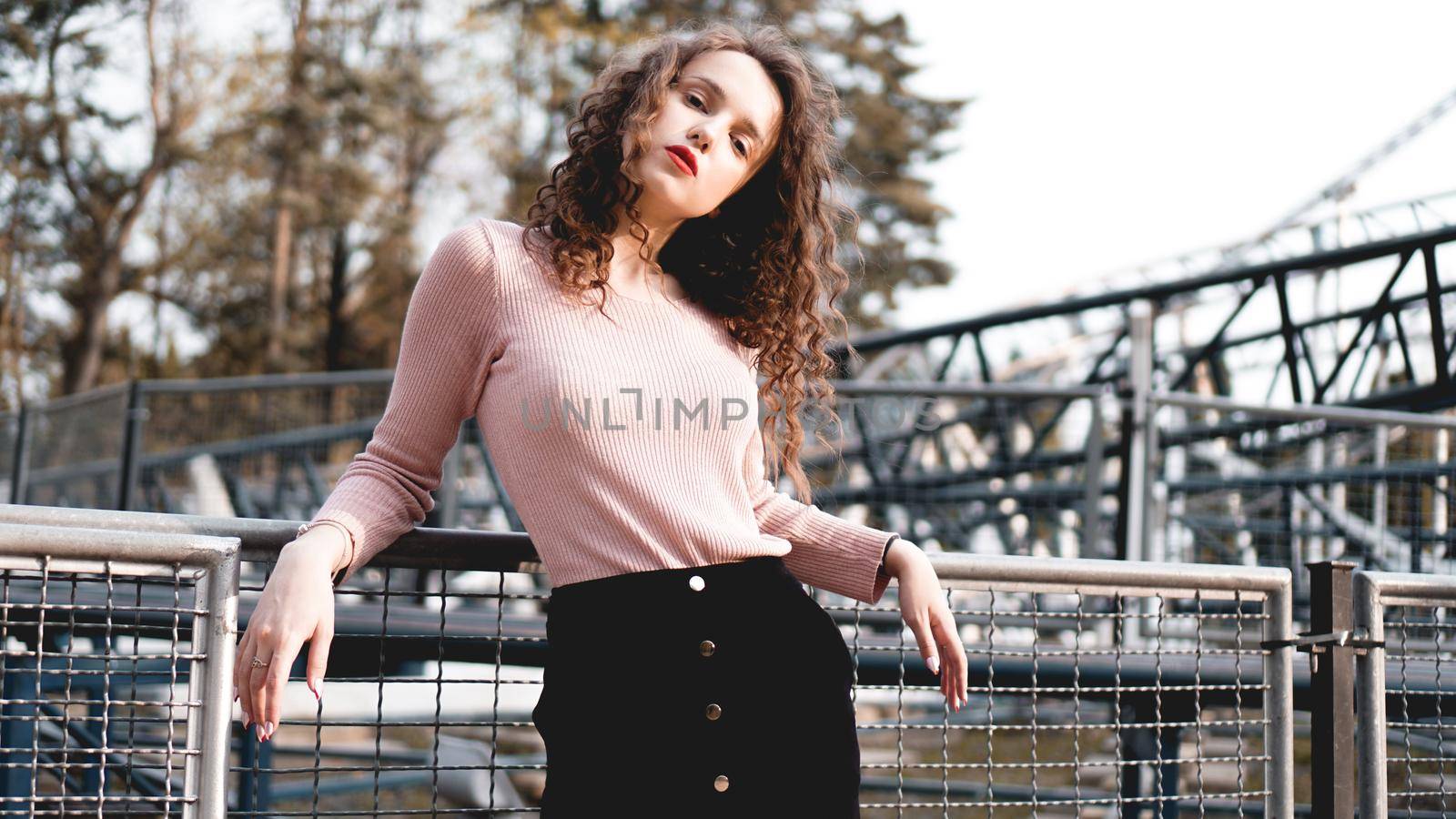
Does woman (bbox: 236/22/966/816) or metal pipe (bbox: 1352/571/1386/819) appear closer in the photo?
woman (bbox: 236/22/966/816)

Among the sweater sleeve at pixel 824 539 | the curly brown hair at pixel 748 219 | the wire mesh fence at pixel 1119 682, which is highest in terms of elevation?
the curly brown hair at pixel 748 219

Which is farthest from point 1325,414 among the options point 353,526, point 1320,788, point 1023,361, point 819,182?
point 1023,361

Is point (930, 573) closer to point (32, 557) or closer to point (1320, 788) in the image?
point (1320, 788)

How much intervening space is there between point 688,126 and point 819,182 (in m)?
0.36

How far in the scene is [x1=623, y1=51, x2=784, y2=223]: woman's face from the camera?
195 cm

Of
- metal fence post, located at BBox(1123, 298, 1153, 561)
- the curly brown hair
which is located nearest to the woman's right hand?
the curly brown hair

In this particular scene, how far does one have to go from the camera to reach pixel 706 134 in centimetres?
196

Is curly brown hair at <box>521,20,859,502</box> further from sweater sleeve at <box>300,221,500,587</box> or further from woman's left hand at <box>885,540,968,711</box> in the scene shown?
woman's left hand at <box>885,540,968,711</box>

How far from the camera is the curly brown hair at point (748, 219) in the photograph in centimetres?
198

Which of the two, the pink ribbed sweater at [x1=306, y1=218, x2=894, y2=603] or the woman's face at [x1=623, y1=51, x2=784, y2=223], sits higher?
the woman's face at [x1=623, y1=51, x2=784, y2=223]

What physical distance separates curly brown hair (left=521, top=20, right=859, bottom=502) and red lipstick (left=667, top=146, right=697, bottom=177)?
0.14 feet

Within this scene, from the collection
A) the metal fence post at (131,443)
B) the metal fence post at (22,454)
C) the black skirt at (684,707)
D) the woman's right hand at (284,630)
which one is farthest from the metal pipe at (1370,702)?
the metal fence post at (22,454)

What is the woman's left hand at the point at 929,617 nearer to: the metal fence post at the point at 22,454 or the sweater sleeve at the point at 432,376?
the sweater sleeve at the point at 432,376

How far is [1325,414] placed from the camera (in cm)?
533
